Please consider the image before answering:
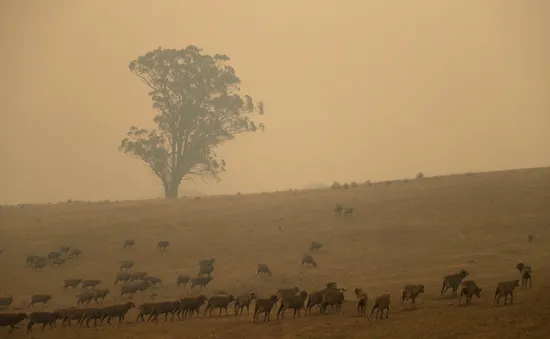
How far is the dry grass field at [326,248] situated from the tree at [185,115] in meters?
15.6

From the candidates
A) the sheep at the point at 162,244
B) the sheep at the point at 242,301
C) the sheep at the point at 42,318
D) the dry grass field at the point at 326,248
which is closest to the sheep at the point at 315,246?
the dry grass field at the point at 326,248

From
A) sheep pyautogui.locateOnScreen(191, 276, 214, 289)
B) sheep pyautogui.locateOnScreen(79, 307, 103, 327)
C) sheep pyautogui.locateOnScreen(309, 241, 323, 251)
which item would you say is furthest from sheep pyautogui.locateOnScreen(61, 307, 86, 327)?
sheep pyautogui.locateOnScreen(309, 241, 323, 251)

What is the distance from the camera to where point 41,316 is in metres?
23.2

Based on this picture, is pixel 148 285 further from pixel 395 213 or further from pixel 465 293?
pixel 395 213

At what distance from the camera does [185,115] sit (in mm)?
66750

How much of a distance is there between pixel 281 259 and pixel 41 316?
14.2m

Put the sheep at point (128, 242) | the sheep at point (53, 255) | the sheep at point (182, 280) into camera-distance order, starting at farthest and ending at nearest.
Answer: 1. the sheep at point (128, 242)
2. the sheep at point (53, 255)
3. the sheep at point (182, 280)

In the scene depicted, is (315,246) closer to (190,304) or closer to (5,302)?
(190,304)

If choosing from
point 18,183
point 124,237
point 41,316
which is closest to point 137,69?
point 124,237

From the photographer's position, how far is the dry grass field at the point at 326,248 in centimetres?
2095

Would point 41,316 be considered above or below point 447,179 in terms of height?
below

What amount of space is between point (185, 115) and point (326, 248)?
36066 mm

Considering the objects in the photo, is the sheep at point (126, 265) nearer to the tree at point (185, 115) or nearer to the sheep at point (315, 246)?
the sheep at point (315, 246)

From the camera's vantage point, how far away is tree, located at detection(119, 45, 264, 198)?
218 feet
